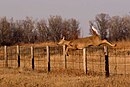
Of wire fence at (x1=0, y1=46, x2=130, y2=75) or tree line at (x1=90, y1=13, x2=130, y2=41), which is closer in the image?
wire fence at (x1=0, y1=46, x2=130, y2=75)

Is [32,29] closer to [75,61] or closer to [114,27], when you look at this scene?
[114,27]

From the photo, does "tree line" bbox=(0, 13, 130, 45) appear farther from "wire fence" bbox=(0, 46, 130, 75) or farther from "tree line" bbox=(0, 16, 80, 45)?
"wire fence" bbox=(0, 46, 130, 75)

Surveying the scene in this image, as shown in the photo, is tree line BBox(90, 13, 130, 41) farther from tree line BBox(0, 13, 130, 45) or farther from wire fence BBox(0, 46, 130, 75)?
wire fence BBox(0, 46, 130, 75)

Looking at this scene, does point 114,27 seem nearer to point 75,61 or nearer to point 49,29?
point 49,29

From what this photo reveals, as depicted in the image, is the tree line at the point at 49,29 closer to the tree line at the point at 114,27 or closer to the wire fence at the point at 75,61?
the tree line at the point at 114,27

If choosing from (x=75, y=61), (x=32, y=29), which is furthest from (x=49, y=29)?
(x=75, y=61)

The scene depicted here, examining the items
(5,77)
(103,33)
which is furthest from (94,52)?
(103,33)

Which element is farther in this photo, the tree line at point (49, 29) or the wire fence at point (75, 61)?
the tree line at point (49, 29)

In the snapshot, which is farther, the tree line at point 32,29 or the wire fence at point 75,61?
the tree line at point 32,29

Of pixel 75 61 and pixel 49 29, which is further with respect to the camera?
pixel 49 29

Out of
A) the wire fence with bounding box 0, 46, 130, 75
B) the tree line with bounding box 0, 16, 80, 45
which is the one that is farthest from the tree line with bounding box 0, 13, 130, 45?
the wire fence with bounding box 0, 46, 130, 75

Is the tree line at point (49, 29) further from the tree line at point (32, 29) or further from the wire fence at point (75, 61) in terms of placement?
the wire fence at point (75, 61)

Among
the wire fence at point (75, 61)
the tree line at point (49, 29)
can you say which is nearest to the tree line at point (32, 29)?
the tree line at point (49, 29)

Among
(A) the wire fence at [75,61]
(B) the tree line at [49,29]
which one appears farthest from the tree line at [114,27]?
(A) the wire fence at [75,61]
